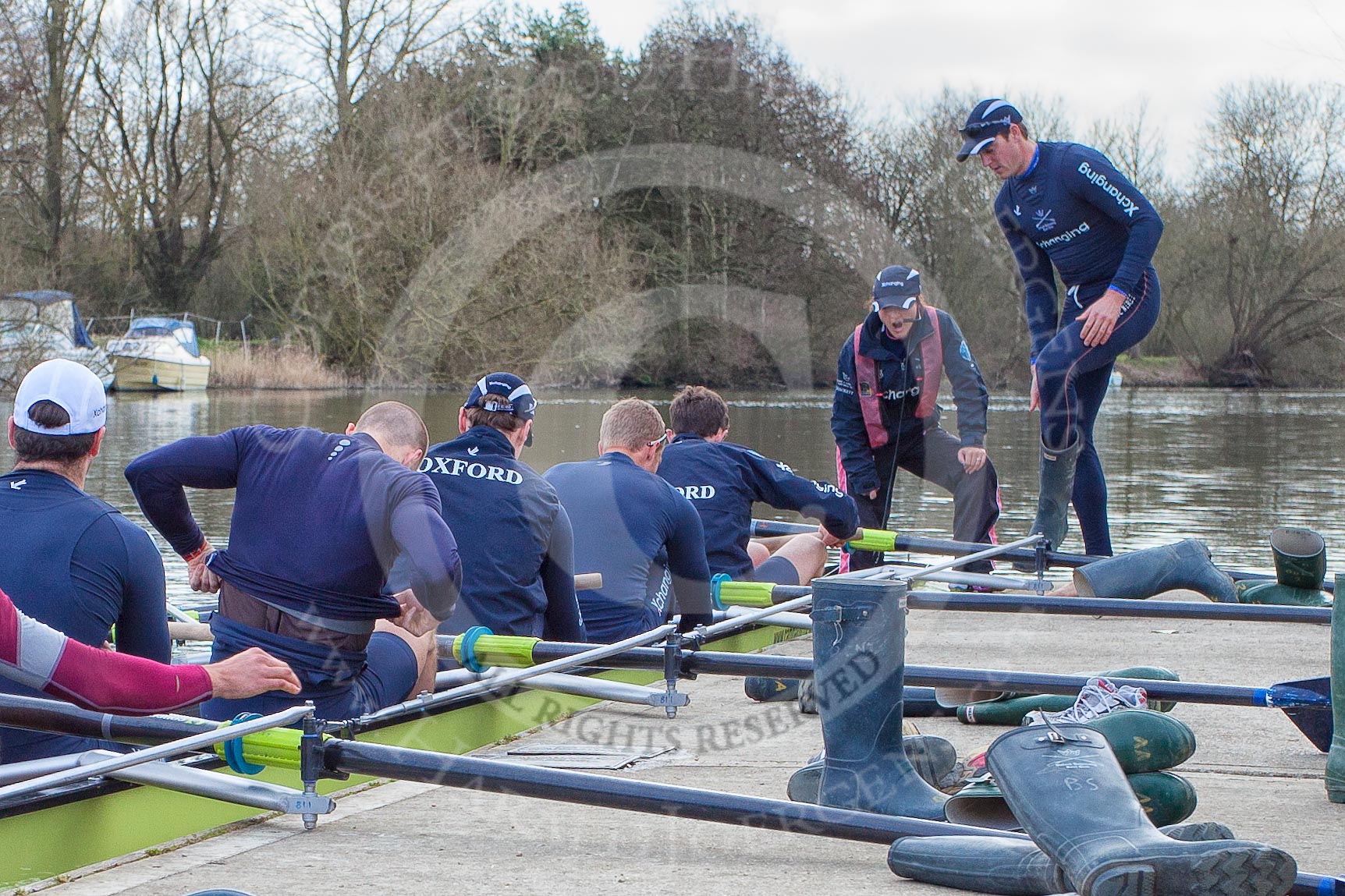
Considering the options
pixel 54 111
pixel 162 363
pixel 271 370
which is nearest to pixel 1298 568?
pixel 271 370

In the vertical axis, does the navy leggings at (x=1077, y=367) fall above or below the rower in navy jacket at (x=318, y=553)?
above

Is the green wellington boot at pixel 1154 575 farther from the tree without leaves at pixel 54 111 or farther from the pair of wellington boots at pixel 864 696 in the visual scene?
the tree without leaves at pixel 54 111

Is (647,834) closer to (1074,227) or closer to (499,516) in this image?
(499,516)

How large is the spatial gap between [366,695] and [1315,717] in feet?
7.55

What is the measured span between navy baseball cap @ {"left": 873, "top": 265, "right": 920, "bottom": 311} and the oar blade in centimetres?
371

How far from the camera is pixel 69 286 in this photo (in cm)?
2772

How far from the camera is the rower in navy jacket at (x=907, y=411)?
23.3ft

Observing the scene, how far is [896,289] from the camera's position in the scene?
22.7 ft

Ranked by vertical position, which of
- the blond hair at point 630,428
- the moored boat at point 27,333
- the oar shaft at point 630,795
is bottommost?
the oar shaft at point 630,795

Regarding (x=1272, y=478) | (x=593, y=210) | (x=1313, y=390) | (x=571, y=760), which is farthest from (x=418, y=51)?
(x=571, y=760)

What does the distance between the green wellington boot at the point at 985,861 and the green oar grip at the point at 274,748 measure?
45.2 inches

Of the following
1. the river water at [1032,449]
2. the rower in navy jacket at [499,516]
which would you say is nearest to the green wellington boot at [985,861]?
the rower in navy jacket at [499,516]

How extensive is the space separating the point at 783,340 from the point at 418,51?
9.92 m

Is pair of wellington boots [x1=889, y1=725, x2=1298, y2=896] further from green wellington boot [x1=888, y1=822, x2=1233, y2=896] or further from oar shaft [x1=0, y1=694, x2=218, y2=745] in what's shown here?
oar shaft [x1=0, y1=694, x2=218, y2=745]
